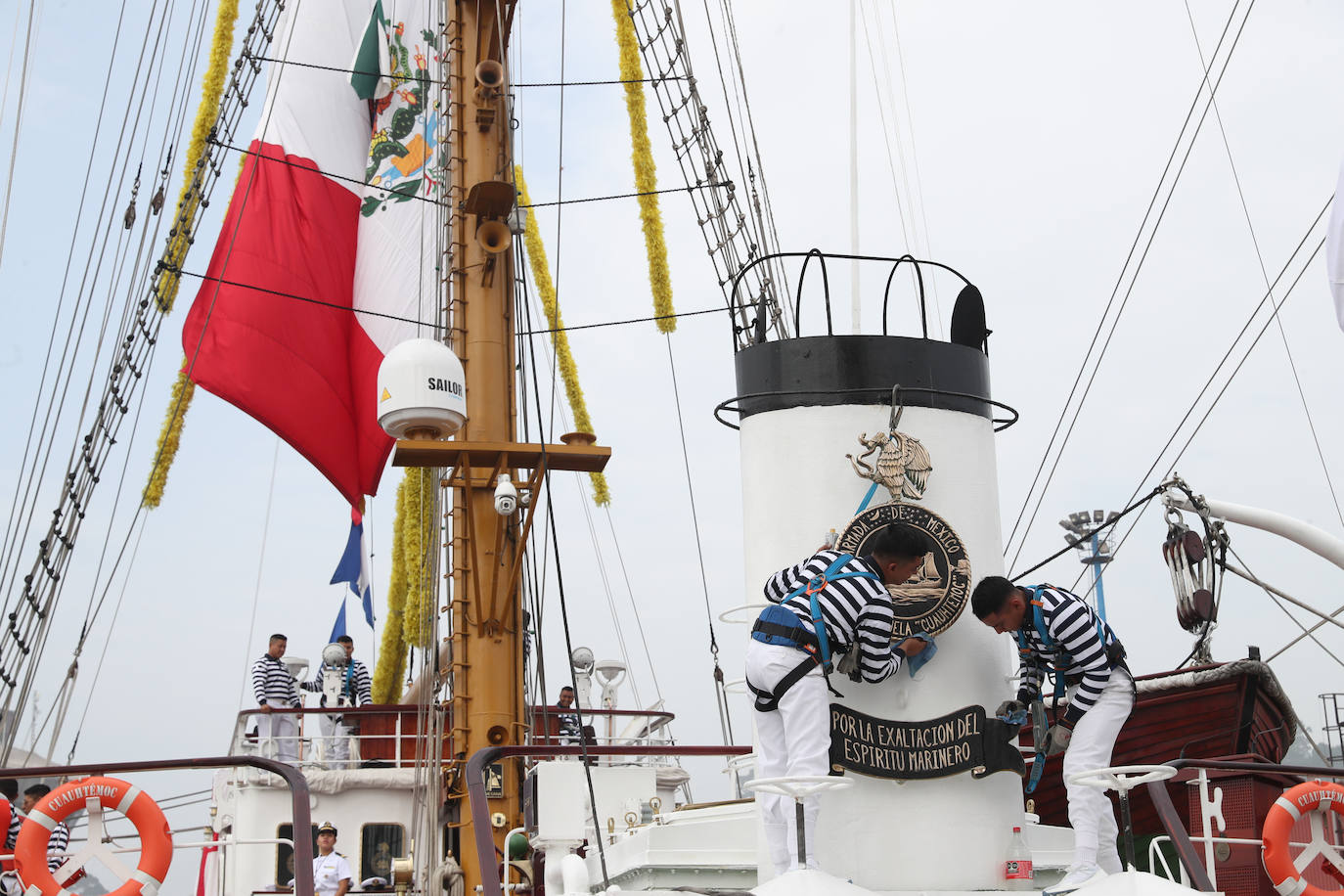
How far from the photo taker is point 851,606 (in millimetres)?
4832

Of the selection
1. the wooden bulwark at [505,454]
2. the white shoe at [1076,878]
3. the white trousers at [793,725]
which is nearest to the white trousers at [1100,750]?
the white shoe at [1076,878]

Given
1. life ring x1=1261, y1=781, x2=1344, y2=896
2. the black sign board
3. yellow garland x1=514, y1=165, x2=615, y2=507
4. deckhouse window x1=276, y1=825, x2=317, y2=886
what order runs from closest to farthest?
life ring x1=1261, y1=781, x2=1344, y2=896 → the black sign board → deckhouse window x1=276, y1=825, x2=317, y2=886 → yellow garland x1=514, y1=165, x2=615, y2=507

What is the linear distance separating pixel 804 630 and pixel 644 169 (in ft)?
32.7

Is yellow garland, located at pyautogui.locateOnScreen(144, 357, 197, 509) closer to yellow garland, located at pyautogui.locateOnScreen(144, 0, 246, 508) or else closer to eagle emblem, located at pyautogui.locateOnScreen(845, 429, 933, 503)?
yellow garland, located at pyautogui.locateOnScreen(144, 0, 246, 508)

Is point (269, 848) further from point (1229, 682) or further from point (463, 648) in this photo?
point (1229, 682)

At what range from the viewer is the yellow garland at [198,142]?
43.3 ft

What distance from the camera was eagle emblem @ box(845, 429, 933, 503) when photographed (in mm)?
5488

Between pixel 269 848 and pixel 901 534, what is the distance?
893 cm

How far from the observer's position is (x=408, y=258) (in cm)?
1822

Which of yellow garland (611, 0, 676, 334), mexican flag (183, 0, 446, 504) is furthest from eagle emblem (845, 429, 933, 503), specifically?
mexican flag (183, 0, 446, 504)

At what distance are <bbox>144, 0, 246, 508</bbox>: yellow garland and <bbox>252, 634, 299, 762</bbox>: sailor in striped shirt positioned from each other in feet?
6.38

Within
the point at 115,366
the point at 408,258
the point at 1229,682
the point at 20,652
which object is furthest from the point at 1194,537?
the point at 408,258

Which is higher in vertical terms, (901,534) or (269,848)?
(901,534)

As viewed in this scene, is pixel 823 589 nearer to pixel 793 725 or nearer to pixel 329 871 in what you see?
pixel 793 725
